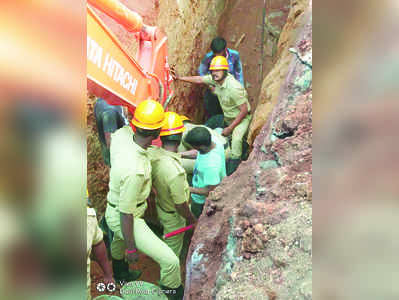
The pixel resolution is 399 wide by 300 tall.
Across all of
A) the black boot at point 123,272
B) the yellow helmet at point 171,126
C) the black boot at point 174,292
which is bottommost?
the black boot at point 174,292

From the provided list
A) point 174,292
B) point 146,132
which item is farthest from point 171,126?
point 174,292

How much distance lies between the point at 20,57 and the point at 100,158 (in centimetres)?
200

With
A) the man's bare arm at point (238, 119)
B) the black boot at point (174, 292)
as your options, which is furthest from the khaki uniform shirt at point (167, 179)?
the man's bare arm at point (238, 119)

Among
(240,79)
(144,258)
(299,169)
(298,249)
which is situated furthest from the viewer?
(240,79)

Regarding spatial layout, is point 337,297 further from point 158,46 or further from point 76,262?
point 158,46

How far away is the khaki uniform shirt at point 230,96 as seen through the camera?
2803 millimetres

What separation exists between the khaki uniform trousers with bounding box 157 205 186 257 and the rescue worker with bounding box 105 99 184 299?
11 centimetres

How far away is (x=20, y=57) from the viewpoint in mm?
668

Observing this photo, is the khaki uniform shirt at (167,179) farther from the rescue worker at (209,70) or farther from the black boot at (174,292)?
the rescue worker at (209,70)

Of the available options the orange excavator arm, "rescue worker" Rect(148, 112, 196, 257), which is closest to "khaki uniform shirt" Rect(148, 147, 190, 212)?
"rescue worker" Rect(148, 112, 196, 257)

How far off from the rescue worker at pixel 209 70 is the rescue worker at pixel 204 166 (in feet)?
1.07

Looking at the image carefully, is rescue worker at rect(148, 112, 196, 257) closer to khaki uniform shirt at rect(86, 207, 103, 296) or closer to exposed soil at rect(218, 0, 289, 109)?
khaki uniform shirt at rect(86, 207, 103, 296)

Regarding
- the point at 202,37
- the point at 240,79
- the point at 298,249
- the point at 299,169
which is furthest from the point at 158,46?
the point at 298,249

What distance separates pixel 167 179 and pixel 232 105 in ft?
2.76
